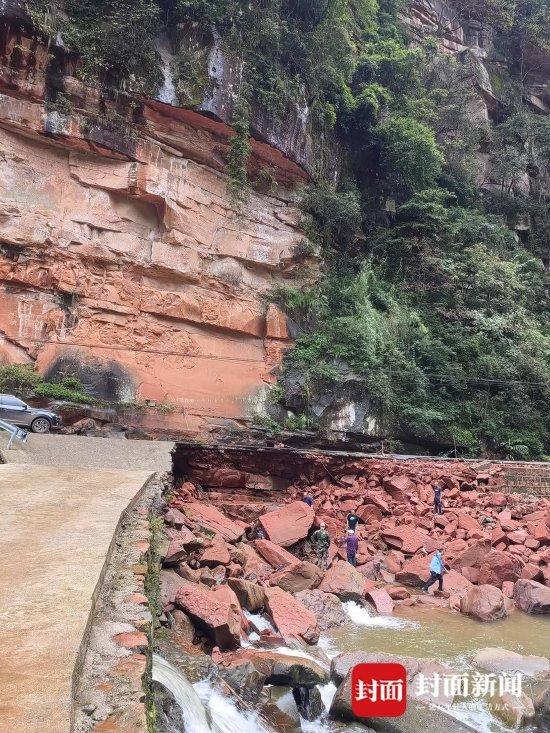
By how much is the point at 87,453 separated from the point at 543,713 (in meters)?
8.57

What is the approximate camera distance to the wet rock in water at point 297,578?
895 centimetres

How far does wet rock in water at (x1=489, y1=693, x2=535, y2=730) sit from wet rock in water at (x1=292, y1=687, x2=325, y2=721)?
1.91 meters

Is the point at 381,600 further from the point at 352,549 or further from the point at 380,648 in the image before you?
the point at 352,549

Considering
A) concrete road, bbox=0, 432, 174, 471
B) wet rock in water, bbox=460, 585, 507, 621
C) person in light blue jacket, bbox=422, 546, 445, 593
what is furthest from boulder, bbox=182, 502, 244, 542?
wet rock in water, bbox=460, 585, 507, 621

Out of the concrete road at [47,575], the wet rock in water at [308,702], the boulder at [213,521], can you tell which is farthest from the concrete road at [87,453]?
the wet rock in water at [308,702]

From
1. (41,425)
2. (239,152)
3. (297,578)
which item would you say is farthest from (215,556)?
(239,152)

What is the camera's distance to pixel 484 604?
9.10m

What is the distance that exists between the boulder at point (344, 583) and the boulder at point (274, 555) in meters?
0.64

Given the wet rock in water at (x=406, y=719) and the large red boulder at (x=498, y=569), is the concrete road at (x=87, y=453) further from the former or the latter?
the large red boulder at (x=498, y=569)

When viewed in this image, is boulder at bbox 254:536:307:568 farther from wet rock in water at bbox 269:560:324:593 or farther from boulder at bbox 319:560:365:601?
boulder at bbox 319:560:365:601

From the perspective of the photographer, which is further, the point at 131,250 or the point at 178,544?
the point at 131,250

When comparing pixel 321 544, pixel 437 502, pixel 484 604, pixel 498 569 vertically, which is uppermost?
pixel 437 502

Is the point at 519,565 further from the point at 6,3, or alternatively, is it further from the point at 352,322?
the point at 6,3

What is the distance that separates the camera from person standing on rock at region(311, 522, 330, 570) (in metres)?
10.8
